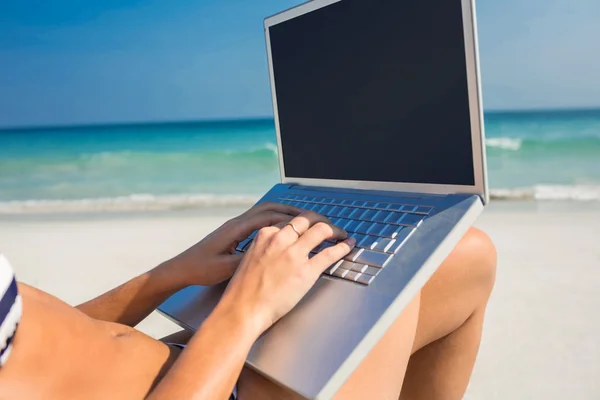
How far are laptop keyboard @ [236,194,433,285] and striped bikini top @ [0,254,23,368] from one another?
366 mm

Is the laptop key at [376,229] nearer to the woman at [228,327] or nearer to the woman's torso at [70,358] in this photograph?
the woman at [228,327]

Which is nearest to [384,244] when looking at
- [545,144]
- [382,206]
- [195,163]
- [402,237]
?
[402,237]

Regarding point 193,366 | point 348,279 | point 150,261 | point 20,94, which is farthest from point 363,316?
point 20,94

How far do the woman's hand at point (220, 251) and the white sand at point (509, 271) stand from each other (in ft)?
2.97

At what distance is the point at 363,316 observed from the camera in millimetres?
553

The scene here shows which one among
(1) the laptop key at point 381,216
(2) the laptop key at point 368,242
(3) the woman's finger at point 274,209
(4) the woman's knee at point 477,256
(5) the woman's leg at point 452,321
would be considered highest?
(3) the woman's finger at point 274,209

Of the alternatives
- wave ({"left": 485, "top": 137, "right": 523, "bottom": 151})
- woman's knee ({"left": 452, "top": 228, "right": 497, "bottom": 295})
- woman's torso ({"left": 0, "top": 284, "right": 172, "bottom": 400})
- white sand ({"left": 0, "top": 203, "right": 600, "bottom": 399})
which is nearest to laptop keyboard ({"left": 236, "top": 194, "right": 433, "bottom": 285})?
woman's knee ({"left": 452, "top": 228, "right": 497, "bottom": 295})

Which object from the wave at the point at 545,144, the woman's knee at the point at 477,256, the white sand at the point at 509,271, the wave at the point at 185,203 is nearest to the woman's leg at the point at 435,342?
the woman's knee at the point at 477,256

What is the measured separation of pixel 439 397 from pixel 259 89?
1533 centimetres

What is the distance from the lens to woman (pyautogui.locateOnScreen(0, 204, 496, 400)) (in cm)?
50

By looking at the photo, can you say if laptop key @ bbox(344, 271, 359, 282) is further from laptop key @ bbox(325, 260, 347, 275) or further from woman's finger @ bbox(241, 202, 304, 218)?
woman's finger @ bbox(241, 202, 304, 218)

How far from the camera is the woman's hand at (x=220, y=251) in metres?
0.77

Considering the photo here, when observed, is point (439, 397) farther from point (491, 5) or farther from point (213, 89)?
point (213, 89)

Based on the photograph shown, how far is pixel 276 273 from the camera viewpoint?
588 mm
